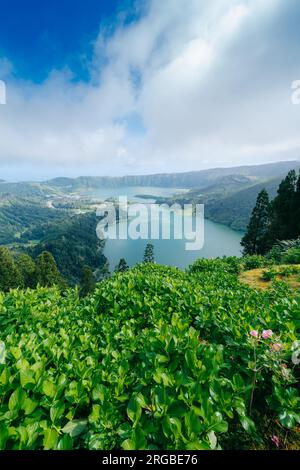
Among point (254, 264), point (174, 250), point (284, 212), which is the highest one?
point (284, 212)

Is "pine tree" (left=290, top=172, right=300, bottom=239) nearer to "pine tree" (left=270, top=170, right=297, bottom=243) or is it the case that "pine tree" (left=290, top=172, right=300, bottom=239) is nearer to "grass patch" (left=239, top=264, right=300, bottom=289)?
"pine tree" (left=270, top=170, right=297, bottom=243)

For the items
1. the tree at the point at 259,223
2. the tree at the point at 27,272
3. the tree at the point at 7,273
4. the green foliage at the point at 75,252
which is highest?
the tree at the point at 259,223

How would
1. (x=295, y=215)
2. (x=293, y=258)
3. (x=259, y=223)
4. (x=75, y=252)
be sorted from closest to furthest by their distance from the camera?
(x=293, y=258), (x=295, y=215), (x=259, y=223), (x=75, y=252)

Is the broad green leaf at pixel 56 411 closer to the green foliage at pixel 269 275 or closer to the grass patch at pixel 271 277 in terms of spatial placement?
the grass patch at pixel 271 277

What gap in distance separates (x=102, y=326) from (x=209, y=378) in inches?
59.3

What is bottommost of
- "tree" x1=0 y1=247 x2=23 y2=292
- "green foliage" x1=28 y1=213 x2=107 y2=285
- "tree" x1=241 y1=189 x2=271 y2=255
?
"green foliage" x1=28 y1=213 x2=107 y2=285

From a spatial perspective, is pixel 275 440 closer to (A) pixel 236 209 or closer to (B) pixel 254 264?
(B) pixel 254 264

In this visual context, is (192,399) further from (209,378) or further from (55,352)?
(55,352)

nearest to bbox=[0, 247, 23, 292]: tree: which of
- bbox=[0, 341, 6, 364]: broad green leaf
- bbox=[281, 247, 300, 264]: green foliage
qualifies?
bbox=[281, 247, 300, 264]: green foliage

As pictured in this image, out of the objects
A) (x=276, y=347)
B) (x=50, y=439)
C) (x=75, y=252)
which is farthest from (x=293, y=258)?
(x=75, y=252)

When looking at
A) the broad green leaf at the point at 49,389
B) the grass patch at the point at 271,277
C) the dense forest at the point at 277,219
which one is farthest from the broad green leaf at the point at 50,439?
the dense forest at the point at 277,219

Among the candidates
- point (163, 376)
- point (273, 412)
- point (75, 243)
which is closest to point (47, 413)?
point (163, 376)

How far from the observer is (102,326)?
9.01 feet
